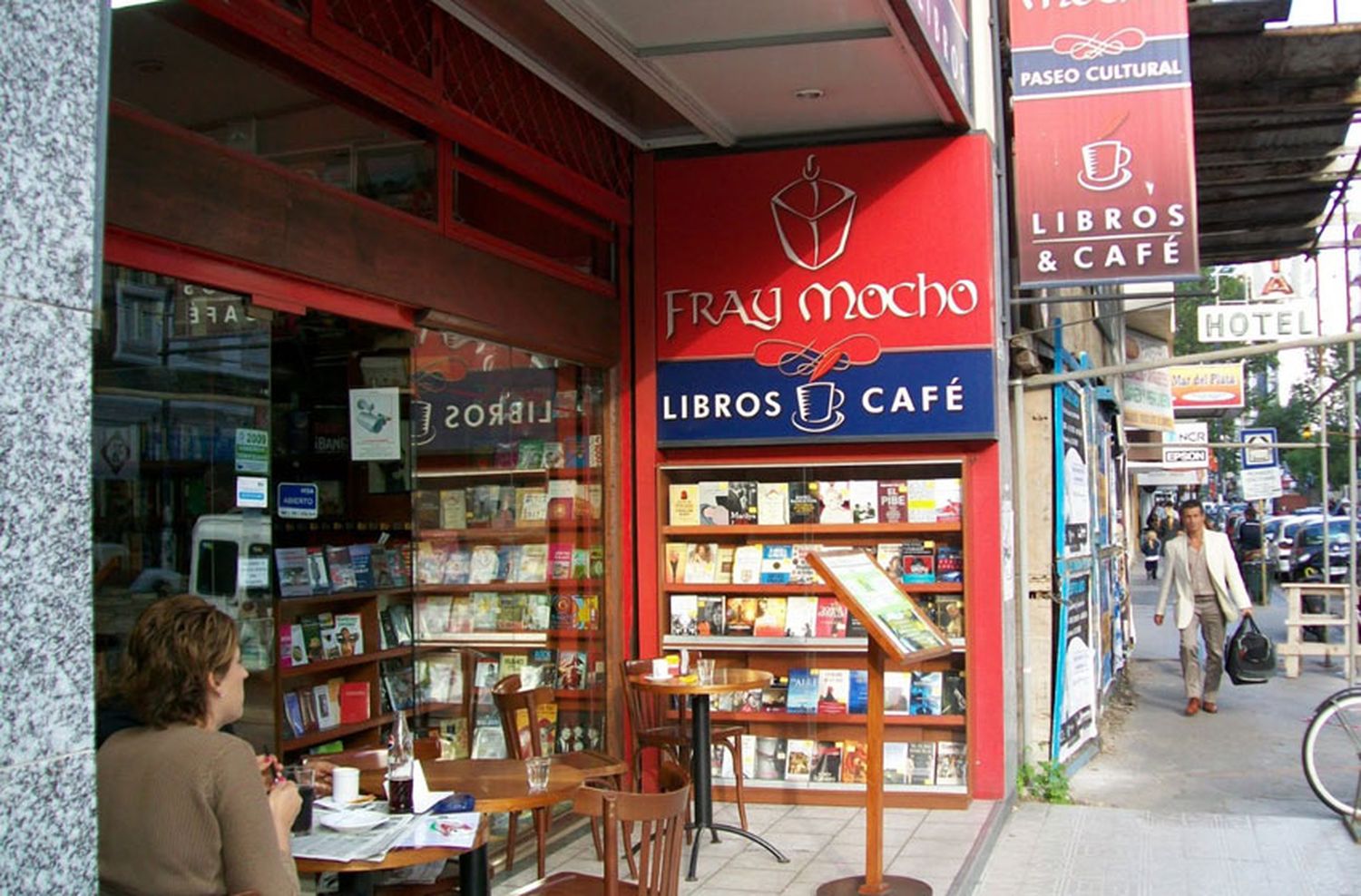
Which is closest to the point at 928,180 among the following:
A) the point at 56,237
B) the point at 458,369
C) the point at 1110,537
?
the point at 458,369

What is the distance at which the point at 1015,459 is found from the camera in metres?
9.11

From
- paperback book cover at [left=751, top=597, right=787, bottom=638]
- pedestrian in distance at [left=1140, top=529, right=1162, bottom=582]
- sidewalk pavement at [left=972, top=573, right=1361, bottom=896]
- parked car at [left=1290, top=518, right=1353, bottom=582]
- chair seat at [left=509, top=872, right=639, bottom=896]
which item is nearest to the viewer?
chair seat at [left=509, top=872, right=639, bottom=896]

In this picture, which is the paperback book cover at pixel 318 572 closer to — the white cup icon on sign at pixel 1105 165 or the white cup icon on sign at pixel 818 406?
the white cup icon on sign at pixel 818 406

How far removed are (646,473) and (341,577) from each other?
238cm

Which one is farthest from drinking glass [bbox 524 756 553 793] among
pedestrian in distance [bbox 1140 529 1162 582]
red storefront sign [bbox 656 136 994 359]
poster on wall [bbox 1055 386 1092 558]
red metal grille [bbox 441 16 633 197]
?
pedestrian in distance [bbox 1140 529 1162 582]

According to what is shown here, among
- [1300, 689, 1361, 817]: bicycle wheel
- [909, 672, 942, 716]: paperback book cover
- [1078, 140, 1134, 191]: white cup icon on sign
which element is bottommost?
[1300, 689, 1361, 817]: bicycle wheel

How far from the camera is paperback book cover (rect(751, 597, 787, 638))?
8633 millimetres

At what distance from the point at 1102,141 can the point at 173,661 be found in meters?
6.69

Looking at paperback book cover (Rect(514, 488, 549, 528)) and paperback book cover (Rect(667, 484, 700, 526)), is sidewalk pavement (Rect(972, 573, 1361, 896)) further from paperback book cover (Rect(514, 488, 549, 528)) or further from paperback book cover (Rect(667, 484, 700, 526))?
paperback book cover (Rect(514, 488, 549, 528))

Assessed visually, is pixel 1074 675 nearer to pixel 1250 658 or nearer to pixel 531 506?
pixel 1250 658

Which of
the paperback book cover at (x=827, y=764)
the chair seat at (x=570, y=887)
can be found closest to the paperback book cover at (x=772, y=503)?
the paperback book cover at (x=827, y=764)

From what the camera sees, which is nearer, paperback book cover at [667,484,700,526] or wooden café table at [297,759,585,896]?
wooden café table at [297,759,585,896]

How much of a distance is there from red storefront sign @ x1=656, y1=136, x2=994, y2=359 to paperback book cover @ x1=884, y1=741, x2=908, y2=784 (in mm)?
2429

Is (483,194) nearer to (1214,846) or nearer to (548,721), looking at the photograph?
(548,721)
